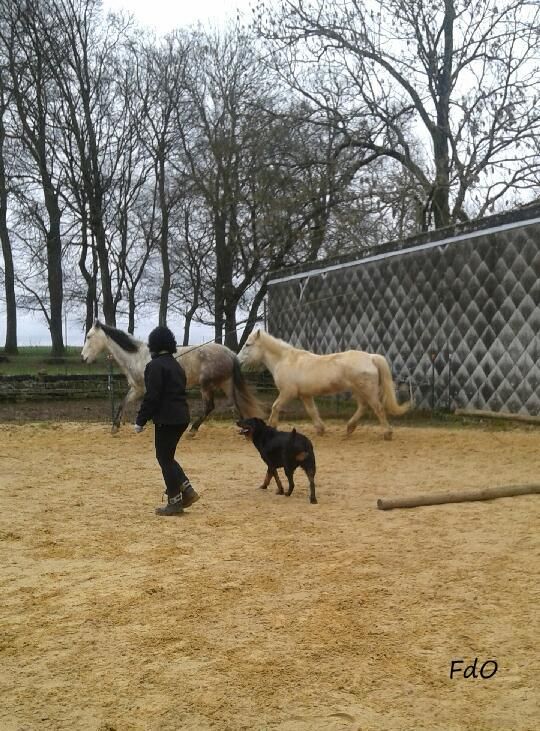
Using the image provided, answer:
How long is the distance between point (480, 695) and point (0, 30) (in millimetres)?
18664

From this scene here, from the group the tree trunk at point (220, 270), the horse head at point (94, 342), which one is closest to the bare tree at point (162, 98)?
the tree trunk at point (220, 270)

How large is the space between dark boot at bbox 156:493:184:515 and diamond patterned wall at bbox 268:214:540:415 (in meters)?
6.57

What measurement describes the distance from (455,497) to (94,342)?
23.0 feet

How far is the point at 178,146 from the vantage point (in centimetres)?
2181

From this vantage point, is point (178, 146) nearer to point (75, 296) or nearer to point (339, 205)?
point (339, 205)

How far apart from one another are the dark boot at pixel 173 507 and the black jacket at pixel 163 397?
0.58 m

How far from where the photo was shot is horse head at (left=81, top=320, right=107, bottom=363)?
37.7 ft

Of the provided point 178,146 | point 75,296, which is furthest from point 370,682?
point 75,296

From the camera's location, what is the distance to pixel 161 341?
20.2ft

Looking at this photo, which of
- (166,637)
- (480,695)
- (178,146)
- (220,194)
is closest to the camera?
(480,695)

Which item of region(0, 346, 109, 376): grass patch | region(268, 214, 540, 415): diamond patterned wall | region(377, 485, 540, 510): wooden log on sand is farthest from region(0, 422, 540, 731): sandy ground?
region(0, 346, 109, 376): grass patch

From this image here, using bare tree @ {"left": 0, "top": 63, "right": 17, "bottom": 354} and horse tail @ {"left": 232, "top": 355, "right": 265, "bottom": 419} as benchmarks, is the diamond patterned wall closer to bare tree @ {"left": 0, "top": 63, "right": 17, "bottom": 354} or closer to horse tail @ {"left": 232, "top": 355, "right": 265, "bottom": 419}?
horse tail @ {"left": 232, "top": 355, "right": 265, "bottom": 419}

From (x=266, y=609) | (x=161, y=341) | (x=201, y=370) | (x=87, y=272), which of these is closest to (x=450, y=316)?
(x=201, y=370)

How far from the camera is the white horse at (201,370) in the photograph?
10703mm
